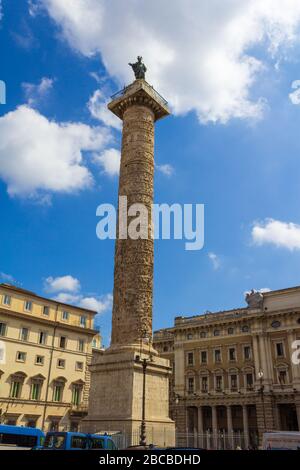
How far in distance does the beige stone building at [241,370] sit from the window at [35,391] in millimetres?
13171

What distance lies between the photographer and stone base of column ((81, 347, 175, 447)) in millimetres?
15258

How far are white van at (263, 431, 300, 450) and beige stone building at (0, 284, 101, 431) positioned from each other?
56.0 feet

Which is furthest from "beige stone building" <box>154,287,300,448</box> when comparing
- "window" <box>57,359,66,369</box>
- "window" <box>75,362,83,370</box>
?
"window" <box>57,359,66,369</box>

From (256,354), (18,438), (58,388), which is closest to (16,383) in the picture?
(58,388)

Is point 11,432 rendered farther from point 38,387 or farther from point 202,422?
point 202,422

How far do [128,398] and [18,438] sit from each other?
436 centimetres

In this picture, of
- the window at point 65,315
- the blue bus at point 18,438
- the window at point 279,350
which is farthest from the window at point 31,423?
the window at point 279,350

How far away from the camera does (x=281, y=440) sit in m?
17.0

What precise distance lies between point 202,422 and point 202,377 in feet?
13.4

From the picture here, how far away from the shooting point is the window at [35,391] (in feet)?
93.4

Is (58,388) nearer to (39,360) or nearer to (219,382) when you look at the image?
(39,360)

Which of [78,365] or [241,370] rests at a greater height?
[241,370]

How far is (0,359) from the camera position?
1078 inches
